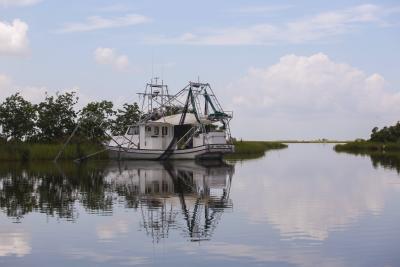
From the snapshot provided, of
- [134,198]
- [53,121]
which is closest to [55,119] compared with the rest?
[53,121]

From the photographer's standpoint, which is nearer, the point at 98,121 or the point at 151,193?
the point at 151,193

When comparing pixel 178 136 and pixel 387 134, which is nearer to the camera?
pixel 178 136

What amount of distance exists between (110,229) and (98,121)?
53906 millimetres

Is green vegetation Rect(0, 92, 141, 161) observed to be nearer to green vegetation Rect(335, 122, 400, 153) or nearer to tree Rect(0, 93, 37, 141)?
tree Rect(0, 93, 37, 141)

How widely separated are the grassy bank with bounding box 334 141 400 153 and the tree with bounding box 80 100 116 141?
4292cm

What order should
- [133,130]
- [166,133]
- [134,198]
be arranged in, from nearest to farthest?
[134,198] → [166,133] → [133,130]

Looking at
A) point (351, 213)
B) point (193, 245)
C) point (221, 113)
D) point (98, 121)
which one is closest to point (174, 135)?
point (221, 113)

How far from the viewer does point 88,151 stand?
62875 mm

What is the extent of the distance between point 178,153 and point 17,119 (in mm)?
19139

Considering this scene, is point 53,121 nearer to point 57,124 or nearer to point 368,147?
point 57,124

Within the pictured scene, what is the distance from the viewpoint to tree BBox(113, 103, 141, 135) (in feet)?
239

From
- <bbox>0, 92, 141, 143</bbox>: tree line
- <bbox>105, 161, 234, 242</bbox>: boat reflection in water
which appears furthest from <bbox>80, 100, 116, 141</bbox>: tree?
<bbox>105, 161, 234, 242</bbox>: boat reflection in water

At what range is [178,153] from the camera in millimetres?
59688

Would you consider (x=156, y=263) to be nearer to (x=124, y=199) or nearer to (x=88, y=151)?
(x=124, y=199)
